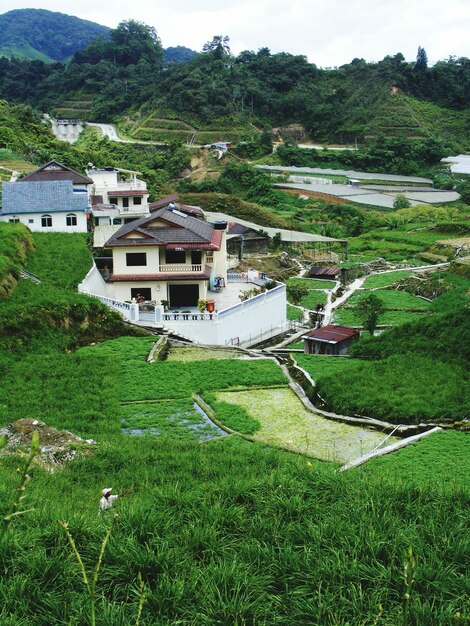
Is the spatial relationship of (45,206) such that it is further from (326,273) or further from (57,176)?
(326,273)

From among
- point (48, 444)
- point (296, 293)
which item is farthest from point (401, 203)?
point (48, 444)

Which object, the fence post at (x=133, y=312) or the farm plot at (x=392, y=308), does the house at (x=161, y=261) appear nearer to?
the fence post at (x=133, y=312)

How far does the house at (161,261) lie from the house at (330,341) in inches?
203

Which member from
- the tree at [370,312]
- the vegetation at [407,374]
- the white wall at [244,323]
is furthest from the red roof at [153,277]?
the tree at [370,312]

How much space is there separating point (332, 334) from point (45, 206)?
14.7 metres

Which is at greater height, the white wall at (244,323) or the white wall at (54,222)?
the white wall at (54,222)

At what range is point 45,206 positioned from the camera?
31.6 m

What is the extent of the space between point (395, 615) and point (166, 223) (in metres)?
22.5

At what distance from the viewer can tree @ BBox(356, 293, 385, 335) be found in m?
26.8

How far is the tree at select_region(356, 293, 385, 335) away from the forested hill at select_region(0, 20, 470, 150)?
6295 centimetres

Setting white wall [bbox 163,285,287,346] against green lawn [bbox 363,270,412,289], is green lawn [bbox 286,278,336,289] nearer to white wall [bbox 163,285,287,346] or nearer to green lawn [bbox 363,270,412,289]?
green lawn [bbox 363,270,412,289]

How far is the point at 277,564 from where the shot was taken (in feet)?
24.5

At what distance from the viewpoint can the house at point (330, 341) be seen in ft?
79.4

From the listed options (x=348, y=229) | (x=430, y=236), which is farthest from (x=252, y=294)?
(x=348, y=229)
